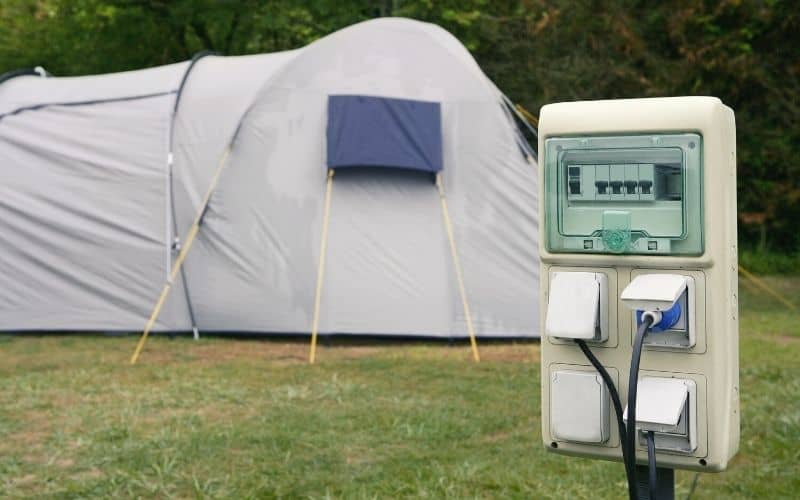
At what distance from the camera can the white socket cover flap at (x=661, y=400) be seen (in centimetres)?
173

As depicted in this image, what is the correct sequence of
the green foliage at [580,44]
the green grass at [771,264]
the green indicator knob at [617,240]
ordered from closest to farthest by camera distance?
1. the green indicator knob at [617,240]
2. the green foliage at [580,44]
3. the green grass at [771,264]

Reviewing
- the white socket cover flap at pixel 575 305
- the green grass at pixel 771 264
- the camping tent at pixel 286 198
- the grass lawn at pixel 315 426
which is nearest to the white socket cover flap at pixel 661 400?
the white socket cover flap at pixel 575 305

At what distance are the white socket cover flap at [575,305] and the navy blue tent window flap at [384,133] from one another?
5.53m

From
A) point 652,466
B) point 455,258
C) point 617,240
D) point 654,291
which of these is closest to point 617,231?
point 617,240

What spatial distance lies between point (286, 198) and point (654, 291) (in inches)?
234

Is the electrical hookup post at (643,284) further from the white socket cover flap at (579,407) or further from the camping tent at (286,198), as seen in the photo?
the camping tent at (286,198)

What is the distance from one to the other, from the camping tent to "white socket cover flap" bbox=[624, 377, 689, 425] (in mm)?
5513

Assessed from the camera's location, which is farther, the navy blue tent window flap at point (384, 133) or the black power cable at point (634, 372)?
the navy blue tent window flap at point (384, 133)

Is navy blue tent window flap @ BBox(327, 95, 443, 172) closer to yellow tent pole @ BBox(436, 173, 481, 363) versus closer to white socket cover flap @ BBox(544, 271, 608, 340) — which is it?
yellow tent pole @ BBox(436, 173, 481, 363)

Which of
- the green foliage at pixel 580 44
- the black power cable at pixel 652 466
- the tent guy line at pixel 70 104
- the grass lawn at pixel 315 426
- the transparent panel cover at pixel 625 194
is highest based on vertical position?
the green foliage at pixel 580 44

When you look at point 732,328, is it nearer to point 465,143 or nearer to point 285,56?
point 465,143

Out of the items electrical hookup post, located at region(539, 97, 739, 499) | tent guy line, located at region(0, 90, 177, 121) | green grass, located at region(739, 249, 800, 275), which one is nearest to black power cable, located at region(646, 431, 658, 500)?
electrical hookup post, located at region(539, 97, 739, 499)

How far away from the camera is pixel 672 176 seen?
5.88 ft

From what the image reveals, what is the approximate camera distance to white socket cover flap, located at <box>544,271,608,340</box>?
1793mm
